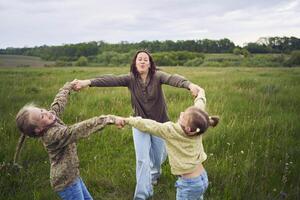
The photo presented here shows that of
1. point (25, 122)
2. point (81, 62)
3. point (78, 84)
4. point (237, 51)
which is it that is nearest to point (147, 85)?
point (78, 84)

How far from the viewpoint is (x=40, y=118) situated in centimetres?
300

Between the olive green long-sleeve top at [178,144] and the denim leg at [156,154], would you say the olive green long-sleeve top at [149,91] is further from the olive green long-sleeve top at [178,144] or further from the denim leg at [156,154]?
the olive green long-sleeve top at [178,144]

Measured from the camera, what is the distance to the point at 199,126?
118 inches

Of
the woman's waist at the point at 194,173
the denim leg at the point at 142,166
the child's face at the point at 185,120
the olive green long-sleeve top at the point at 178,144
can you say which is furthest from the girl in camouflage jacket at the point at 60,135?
the woman's waist at the point at 194,173

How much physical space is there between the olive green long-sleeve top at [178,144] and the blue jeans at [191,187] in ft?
0.31

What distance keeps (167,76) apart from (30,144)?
283 centimetres

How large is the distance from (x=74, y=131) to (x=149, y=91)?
4.96 ft

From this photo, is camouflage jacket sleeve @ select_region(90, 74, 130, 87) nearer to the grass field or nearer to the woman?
the woman

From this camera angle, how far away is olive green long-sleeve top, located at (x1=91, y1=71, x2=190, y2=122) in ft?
14.2

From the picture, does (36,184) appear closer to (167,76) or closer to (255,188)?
(167,76)

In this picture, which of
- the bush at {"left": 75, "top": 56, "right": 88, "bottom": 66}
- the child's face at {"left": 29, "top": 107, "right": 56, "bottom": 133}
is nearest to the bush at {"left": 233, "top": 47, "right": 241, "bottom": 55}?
the bush at {"left": 75, "top": 56, "right": 88, "bottom": 66}

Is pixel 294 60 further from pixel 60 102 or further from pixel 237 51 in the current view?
pixel 60 102

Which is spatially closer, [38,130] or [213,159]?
[38,130]

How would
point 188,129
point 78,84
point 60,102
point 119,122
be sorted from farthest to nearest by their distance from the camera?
point 78,84
point 60,102
point 119,122
point 188,129
